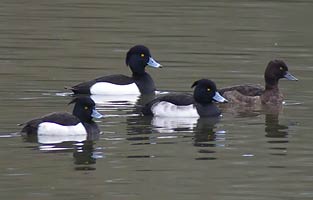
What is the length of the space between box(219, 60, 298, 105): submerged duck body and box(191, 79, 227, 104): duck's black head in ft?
2.91

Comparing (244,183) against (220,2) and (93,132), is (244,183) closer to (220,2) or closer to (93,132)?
(93,132)

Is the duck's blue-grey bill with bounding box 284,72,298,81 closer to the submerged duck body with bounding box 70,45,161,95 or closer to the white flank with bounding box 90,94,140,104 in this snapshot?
the submerged duck body with bounding box 70,45,161,95

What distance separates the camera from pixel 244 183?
12.6 metres

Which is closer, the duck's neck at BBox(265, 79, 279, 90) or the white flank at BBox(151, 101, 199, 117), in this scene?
the white flank at BBox(151, 101, 199, 117)

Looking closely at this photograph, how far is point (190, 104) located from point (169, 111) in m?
0.32

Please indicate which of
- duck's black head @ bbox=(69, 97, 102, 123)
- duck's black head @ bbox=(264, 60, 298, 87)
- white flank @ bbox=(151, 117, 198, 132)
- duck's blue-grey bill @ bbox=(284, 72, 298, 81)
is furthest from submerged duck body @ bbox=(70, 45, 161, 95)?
duck's black head @ bbox=(69, 97, 102, 123)

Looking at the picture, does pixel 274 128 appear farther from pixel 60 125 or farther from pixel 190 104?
pixel 60 125

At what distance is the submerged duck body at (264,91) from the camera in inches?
723

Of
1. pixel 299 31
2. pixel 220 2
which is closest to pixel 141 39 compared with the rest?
pixel 299 31

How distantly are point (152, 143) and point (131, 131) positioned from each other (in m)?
0.92

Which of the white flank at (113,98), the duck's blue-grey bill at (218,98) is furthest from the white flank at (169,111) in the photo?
the white flank at (113,98)

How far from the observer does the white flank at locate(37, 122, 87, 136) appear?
1493 cm

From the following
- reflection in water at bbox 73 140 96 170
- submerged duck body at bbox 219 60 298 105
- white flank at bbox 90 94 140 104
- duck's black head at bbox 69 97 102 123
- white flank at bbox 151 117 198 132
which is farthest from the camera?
white flank at bbox 90 94 140 104

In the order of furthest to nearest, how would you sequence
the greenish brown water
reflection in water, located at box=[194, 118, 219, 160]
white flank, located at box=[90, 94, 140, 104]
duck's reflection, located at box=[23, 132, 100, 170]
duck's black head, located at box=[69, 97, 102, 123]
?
white flank, located at box=[90, 94, 140, 104] → duck's black head, located at box=[69, 97, 102, 123] → reflection in water, located at box=[194, 118, 219, 160] → duck's reflection, located at box=[23, 132, 100, 170] → the greenish brown water
